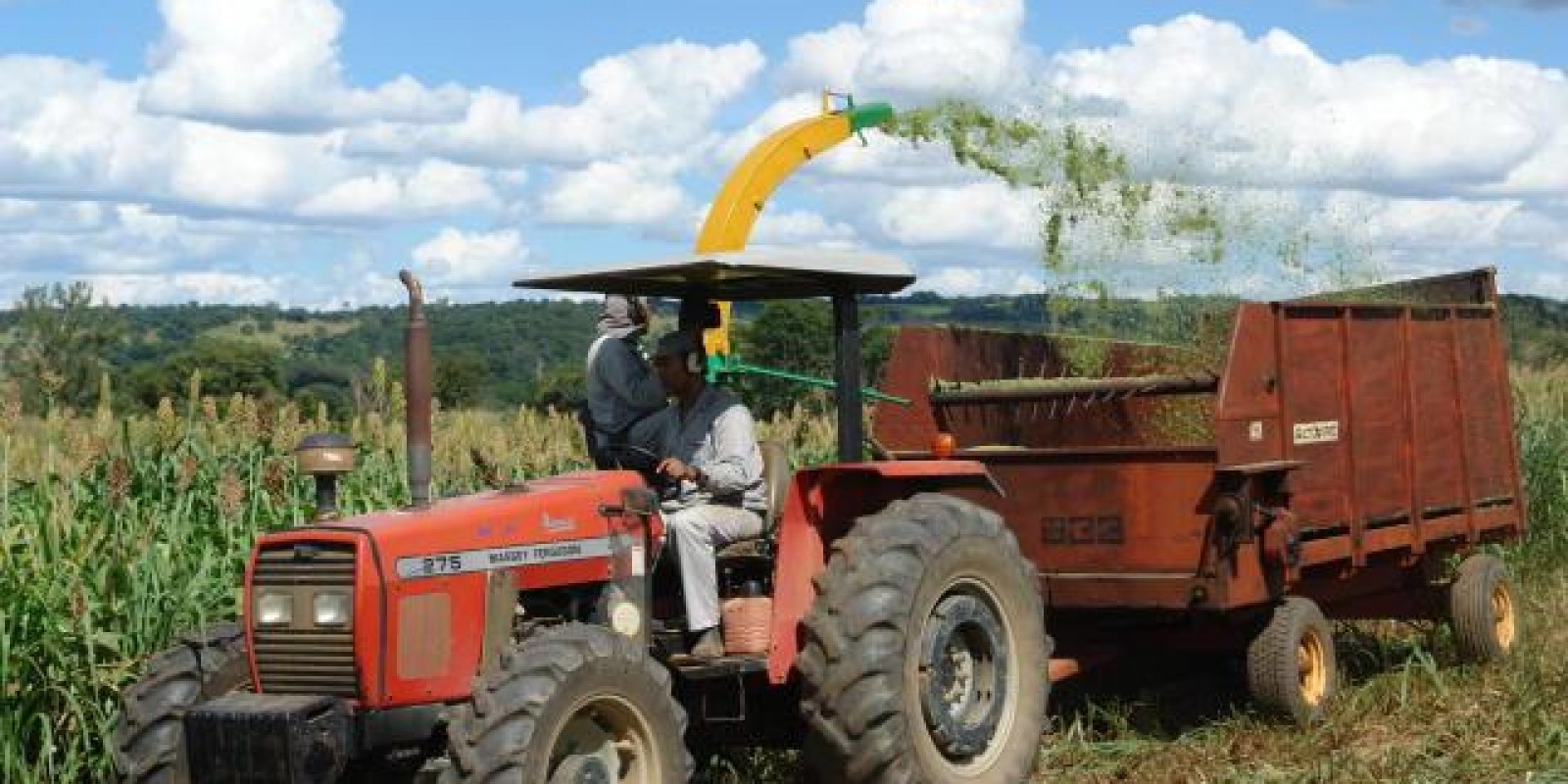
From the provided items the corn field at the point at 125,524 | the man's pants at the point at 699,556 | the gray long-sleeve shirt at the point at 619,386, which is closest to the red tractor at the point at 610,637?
the man's pants at the point at 699,556

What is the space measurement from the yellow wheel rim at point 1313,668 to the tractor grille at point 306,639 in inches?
192

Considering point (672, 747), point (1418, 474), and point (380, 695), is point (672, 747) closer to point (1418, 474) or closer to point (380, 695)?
point (380, 695)

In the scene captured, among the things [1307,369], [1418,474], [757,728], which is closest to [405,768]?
[757,728]

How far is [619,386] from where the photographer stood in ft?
24.6

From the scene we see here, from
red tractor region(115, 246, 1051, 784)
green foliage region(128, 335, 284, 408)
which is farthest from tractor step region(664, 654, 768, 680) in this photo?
green foliage region(128, 335, 284, 408)

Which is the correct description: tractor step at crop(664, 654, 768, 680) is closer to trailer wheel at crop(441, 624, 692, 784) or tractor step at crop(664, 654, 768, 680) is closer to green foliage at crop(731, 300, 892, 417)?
trailer wheel at crop(441, 624, 692, 784)

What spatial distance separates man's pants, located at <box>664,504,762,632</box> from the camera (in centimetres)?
686

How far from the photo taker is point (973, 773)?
23.6 ft

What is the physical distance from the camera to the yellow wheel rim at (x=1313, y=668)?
29.8 feet

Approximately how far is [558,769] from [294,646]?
0.94 meters

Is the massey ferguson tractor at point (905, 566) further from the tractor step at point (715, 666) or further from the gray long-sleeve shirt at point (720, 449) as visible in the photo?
the gray long-sleeve shirt at point (720, 449)

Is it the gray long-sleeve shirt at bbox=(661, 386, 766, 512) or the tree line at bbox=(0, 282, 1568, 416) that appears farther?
the tree line at bbox=(0, 282, 1568, 416)

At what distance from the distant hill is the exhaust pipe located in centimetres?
179

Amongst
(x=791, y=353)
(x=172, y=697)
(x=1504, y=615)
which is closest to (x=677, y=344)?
(x=172, y=697)
